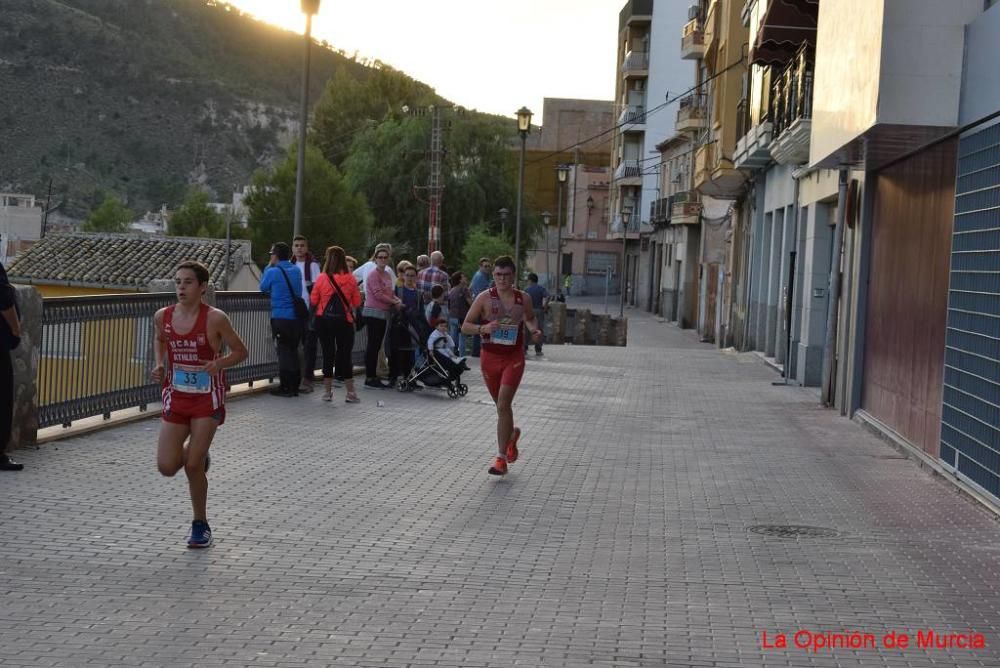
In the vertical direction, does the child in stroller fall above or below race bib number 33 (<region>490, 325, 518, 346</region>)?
below

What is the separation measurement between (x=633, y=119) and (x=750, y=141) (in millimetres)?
56110

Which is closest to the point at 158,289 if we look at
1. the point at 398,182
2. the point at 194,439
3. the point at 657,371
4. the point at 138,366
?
the point at 138,366

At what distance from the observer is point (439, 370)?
19484mm

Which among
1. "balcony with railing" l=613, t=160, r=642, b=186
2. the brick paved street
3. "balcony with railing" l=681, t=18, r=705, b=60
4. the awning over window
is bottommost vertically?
the brick paved street

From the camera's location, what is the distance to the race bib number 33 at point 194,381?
838 cm

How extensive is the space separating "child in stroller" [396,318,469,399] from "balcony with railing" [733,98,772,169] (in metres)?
12.1

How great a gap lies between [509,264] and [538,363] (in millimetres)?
17528

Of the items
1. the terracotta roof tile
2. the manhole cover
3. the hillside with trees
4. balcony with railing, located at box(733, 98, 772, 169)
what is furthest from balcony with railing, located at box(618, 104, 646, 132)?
the manhole cover

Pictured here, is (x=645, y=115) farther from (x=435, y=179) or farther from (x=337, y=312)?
(x=337, y=312)

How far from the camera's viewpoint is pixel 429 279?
23.2 m

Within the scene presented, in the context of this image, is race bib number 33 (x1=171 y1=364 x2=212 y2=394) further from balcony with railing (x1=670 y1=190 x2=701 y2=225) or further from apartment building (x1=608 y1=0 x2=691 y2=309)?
apartment building (x1=608 y1=0 x2=691 y2=309)

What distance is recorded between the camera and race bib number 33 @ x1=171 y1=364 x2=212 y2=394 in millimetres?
8375

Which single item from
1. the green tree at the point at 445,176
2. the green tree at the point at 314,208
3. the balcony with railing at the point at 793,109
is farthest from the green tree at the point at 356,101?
the balcony with railing at the point at 793,109

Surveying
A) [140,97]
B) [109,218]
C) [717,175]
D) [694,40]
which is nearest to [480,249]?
[694,40]
